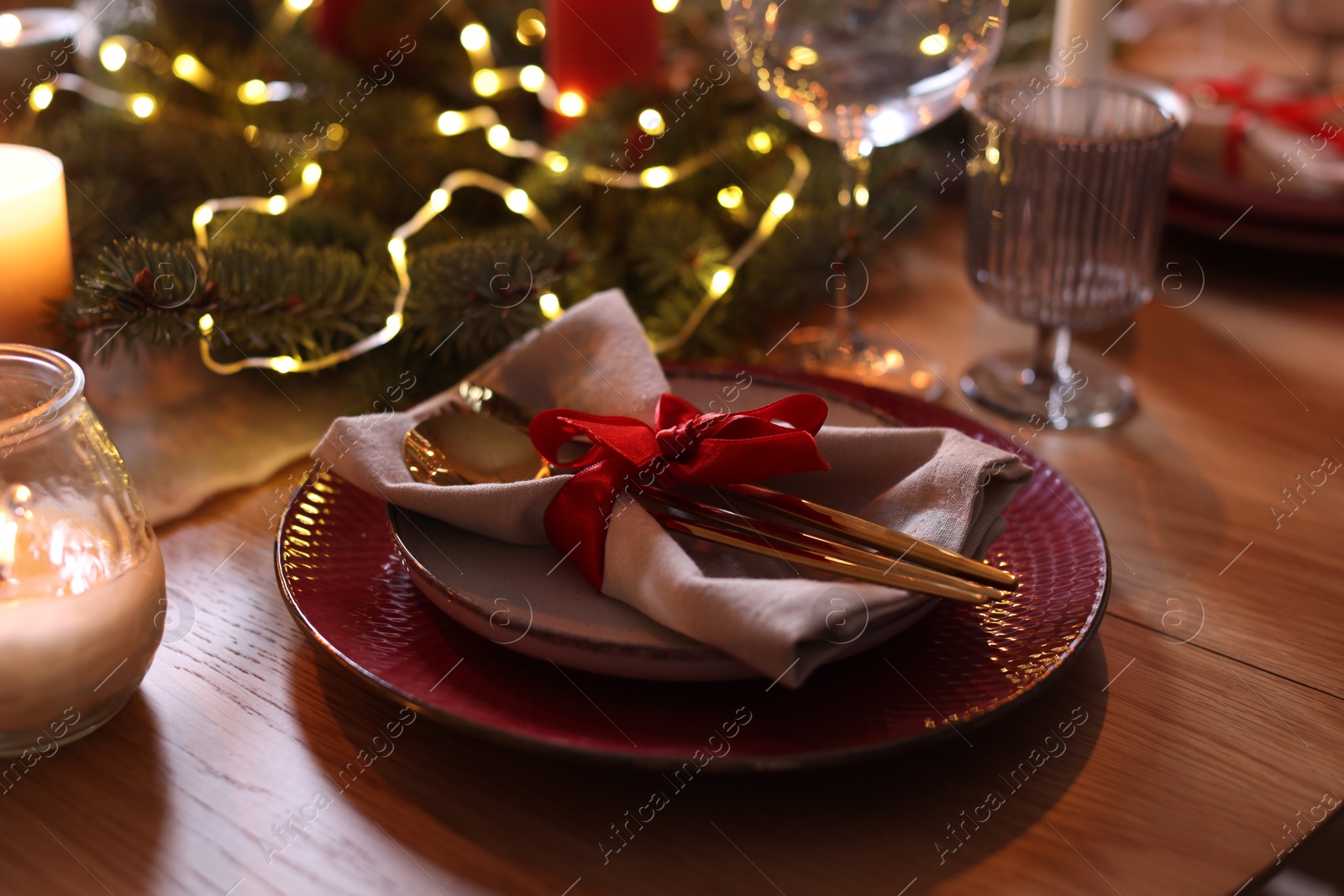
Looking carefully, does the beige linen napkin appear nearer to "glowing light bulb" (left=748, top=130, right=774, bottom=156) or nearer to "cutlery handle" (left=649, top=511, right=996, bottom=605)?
"cutlery handle" (left=649, top=511, right=996, bottom=605)

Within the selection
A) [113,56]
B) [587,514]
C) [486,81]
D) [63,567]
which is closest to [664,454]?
[587,514]

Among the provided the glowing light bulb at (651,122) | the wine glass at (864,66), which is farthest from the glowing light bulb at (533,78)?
the wine glass at (864,66)

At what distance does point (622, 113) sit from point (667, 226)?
4.2 inches

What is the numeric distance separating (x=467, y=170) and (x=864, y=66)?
276 mm

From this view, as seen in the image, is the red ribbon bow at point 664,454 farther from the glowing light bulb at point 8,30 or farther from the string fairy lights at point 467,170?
the glowing light bulb at point 8,30

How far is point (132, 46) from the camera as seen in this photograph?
82 cm

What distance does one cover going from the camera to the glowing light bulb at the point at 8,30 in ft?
2.31

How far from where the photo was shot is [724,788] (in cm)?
36

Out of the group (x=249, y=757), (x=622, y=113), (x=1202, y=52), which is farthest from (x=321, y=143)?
(x=1202, y=52)

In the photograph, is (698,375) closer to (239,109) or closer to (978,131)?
(978,131)

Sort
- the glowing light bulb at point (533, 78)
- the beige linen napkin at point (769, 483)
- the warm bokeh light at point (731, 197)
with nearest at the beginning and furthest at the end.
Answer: the beige linen napkin at point (769, 483) → the warm bokeh light at point (731, 197) → the glowing light bulb at point (533, 78)

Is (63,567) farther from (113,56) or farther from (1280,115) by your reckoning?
(1280,115)

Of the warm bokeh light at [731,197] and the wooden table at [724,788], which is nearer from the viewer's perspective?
the wooden table at [724,788]

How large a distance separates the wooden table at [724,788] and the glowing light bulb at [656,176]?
340 millimetres
